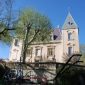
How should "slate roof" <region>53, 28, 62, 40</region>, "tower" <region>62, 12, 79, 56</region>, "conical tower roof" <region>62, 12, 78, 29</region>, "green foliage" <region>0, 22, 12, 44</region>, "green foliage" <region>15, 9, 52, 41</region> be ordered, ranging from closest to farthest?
"green foliage" <region>0, 22, 12, 44</region> < "green foliage" <region>15, 9, 52, 41</region> < "tower" <region>62, 12, 79, 56</region> < "conical tower roof" <region>62, 12, 78, 29</region> < "slate roof" <region>53, 28, 62, 40</region>

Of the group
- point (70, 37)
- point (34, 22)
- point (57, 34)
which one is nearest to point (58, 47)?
point (70, 37)

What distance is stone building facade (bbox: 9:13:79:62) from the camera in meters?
40.0

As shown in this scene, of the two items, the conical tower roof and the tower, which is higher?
the conical tower roof

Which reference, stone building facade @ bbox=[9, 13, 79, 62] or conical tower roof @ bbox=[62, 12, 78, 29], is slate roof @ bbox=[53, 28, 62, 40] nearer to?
stone building facade @ bbox=[9, 13, 79, 62]

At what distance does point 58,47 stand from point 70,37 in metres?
3.35

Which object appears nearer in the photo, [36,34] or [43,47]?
[36,34]

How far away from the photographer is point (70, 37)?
41.1 meters

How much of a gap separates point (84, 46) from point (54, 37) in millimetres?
11385

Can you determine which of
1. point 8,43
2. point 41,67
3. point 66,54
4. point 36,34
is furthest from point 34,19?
point 41,67

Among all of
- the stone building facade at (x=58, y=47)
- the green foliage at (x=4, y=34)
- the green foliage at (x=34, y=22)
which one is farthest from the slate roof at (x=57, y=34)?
the green foliage at (x=4, y=34)

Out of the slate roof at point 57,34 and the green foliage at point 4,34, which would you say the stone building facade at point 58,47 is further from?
the green foliage at point 4,34

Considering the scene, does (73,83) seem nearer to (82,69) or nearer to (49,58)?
(82,69)

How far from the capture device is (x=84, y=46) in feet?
166

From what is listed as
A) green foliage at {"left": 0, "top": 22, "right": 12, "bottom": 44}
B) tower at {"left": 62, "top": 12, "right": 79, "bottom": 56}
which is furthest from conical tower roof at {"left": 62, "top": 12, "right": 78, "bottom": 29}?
green foliage at {"left": 0, "top": 22, "right": 12, "bottom": 44}
